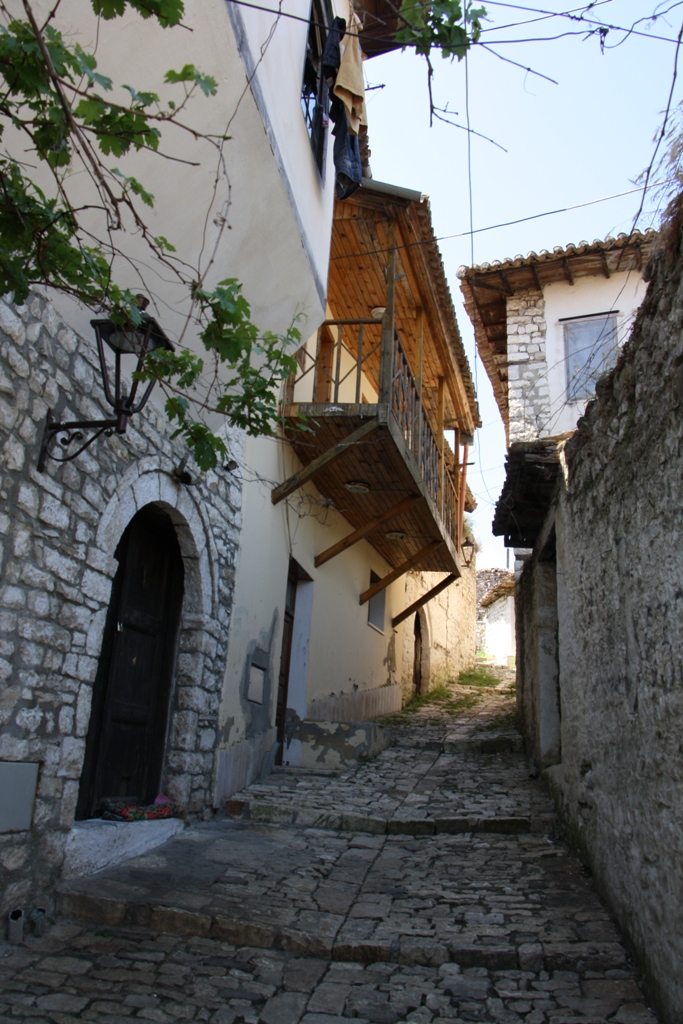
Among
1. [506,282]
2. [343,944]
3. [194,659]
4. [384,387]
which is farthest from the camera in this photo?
[506,282]

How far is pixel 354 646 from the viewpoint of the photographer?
33.2ft

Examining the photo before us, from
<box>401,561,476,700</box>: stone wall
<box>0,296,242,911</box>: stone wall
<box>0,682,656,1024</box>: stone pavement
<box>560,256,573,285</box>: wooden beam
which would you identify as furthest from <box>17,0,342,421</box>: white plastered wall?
<box>401,561,476,700</box>: stone wall

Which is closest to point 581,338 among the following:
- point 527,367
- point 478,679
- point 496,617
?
point 527,367

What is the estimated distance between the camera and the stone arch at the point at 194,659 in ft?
17.4

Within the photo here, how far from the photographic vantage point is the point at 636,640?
359 cm

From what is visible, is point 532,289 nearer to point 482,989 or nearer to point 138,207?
point 138,207

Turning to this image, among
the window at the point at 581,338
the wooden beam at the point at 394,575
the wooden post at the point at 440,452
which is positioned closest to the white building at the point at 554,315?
the window at the point at 581,338

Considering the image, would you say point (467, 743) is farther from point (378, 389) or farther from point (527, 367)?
point (527, 367)

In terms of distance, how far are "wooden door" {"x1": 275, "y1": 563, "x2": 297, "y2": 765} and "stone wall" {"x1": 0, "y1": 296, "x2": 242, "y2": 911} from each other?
348cm

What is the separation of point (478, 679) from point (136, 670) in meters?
13.3

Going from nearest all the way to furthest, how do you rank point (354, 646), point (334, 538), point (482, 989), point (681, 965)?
point (681, 965) < point (482, 989) < point (334, 538) < point (354, 646)

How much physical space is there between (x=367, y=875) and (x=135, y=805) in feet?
5.18

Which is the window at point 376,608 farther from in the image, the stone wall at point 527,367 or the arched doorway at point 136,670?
the arched doorway at point 136,670

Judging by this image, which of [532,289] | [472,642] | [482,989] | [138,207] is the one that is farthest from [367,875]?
[472,642]
